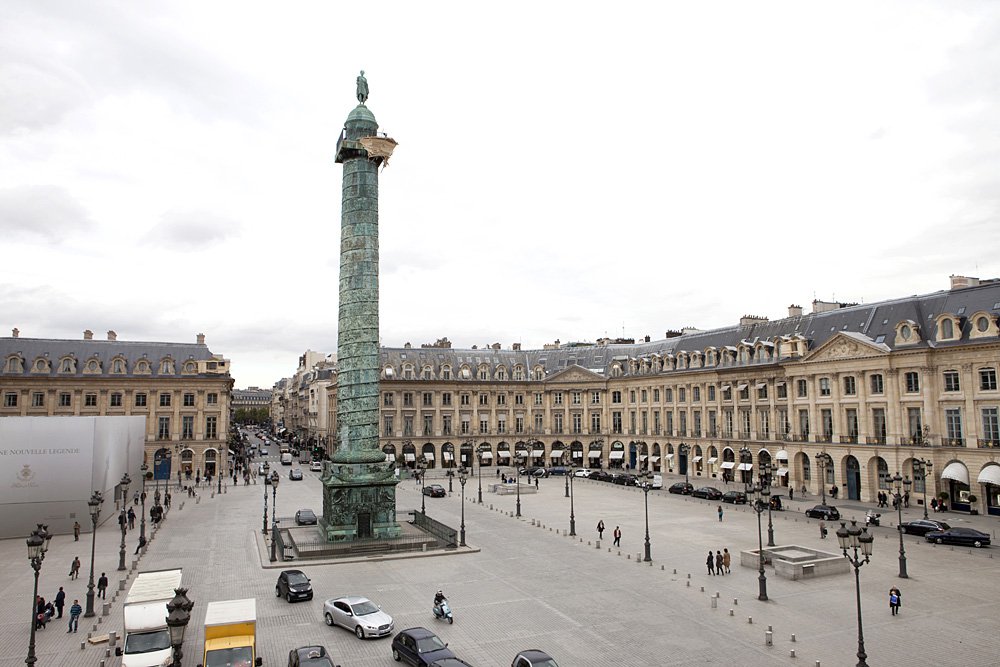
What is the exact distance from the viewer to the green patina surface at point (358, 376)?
1609 inches

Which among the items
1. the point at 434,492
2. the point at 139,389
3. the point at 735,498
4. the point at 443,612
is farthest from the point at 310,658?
the point at 139,389

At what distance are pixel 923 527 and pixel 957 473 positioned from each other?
35.7 feet

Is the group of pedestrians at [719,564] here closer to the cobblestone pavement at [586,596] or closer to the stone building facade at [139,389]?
the cobblestone pavement at [586,596]

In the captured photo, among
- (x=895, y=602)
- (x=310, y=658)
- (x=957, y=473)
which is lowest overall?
(x=895, y=602)

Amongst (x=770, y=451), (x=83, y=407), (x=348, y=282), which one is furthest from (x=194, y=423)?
(x=770, y=451)

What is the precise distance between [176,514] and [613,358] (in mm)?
57670

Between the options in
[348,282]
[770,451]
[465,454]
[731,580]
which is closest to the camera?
[731,580]

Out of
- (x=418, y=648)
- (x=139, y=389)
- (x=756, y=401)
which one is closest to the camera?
(x=418, y=648)

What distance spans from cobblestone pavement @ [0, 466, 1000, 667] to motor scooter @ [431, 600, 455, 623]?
1.31 feet

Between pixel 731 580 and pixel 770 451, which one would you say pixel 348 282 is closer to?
pixel 731 580

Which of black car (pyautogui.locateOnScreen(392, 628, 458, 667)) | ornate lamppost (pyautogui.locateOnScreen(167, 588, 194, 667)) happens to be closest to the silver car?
black car (pyautogui.locateOnScreen(392, 628, 458, 667))

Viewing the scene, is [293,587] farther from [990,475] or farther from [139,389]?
[139,389]

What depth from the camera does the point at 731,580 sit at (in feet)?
104

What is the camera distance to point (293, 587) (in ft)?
92.5
